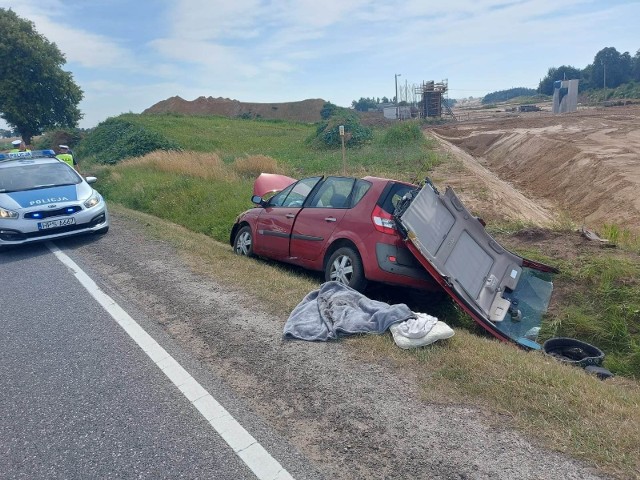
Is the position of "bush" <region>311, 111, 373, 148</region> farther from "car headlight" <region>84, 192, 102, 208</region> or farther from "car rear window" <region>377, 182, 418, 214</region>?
"car rear window" <region>377, 182, 418, 214</region>

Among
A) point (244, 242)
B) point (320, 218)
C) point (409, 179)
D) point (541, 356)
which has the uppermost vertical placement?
point (320, 218)

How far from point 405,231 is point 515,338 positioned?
1729 millimetres

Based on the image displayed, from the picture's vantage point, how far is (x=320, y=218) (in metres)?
7.64

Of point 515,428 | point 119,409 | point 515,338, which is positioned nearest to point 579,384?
point 515,428

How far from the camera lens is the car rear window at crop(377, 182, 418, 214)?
23.0ft

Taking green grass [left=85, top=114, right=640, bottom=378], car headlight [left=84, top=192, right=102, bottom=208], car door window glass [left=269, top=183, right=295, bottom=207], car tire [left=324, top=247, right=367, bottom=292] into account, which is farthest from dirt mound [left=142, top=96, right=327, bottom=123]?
car tire [left=324, top=247, right=367, bottom=292]

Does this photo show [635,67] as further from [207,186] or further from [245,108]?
[207,186]

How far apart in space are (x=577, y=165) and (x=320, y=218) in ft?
53.4

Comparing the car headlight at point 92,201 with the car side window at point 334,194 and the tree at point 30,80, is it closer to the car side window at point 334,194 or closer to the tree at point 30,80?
the car side window at point 334,194

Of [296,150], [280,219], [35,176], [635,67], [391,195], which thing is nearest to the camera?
[391,195]

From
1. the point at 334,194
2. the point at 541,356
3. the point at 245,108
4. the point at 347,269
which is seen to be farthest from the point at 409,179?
the point at 245,108

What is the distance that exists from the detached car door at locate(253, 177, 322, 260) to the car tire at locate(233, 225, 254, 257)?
0.21 meters

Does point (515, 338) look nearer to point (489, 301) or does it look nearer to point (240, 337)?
point (489, 301)

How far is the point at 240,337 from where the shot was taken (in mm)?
5117
